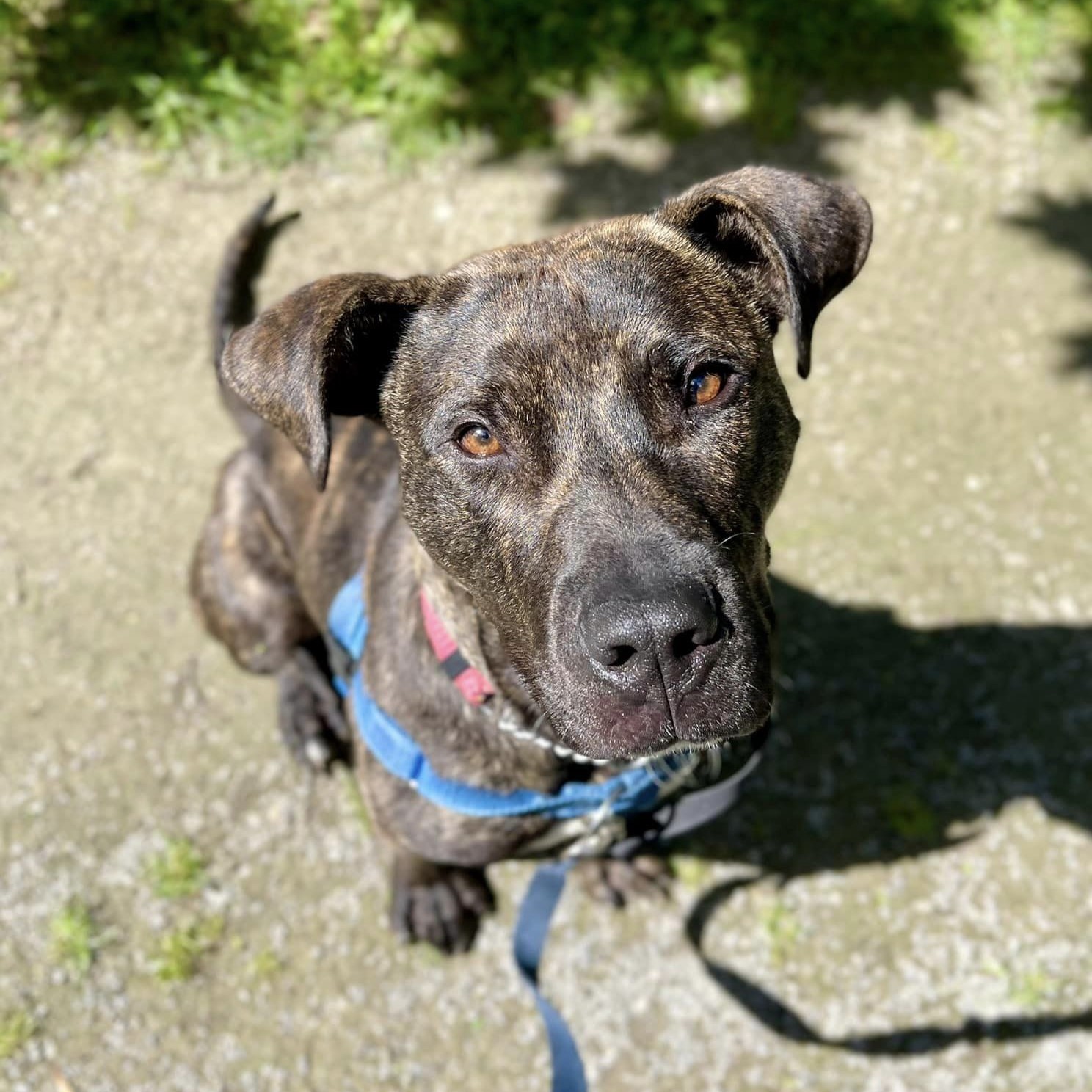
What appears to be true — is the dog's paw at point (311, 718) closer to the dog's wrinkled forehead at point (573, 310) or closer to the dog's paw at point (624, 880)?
the dog's paw at point (624, 880)

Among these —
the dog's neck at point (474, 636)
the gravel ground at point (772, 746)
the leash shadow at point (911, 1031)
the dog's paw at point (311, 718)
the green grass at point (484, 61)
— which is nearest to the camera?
the dog's neck at point (474, 636)

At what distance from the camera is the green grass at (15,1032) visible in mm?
3924

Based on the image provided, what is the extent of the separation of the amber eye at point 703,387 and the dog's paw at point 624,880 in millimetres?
2044

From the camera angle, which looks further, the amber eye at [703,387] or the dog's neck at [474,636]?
the dog's neck at [474,636]

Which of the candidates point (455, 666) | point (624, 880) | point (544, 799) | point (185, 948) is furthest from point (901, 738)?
point (185, 948)

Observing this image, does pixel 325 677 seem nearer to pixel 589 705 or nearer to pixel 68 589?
pixel 68 589

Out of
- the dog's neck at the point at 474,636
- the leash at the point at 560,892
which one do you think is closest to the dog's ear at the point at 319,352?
the dog's neck at the point at 474,636

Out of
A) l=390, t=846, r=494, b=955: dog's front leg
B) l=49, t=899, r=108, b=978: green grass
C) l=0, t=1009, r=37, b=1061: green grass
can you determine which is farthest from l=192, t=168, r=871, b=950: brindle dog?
l=0, t=1009, r=37, b=1061: green grass

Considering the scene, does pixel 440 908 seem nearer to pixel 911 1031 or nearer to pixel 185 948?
pixel 185 948

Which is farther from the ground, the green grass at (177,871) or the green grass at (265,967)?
the green grass at (177,871)

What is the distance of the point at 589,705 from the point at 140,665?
287 cm

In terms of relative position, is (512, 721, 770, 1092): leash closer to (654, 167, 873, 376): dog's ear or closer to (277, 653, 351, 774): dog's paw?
(277, 653, 351, 774): dog's paw

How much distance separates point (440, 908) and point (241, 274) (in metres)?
2.40

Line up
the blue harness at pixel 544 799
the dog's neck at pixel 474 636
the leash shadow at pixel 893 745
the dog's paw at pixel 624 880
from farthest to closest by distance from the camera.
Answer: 1. the leash shadow at pixel 893 745
2. the dog's paw at pixel 624 880
3. the blue harness at pixel 544 799
4. the dog's neck at pixel 474 636
